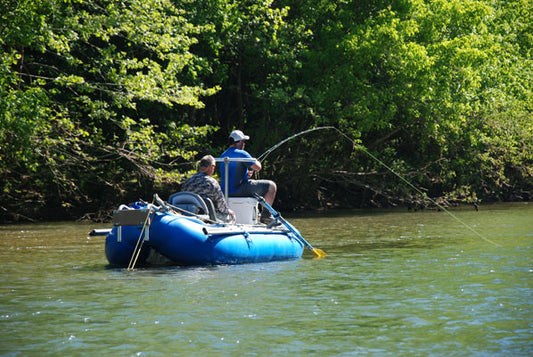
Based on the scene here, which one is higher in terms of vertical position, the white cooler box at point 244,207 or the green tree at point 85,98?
the green tree at point 85,98

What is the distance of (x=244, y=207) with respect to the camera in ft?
46.8

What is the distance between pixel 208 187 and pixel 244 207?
1.27 meters

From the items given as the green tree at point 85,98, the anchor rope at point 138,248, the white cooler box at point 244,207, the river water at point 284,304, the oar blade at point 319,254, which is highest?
the green tree at point 85,98

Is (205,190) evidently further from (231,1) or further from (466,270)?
(231,1)

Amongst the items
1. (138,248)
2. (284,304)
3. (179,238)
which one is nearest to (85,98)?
(138,248)

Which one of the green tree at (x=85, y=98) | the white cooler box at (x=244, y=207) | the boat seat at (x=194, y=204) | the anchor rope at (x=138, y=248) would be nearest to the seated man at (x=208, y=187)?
the boat seat at (x=194, y=204)

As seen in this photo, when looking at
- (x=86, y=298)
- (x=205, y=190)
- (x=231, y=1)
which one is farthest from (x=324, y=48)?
(x=86, y=298)

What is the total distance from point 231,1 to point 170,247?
16.0 meters

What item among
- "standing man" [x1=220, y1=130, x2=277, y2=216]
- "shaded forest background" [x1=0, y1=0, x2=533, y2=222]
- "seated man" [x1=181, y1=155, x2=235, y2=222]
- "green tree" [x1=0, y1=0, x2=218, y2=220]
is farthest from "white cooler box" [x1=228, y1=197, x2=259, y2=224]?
"shaded forest background" [x1=0, y1=0, x2=533, y2=222]

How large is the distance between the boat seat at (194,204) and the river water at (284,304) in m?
0.87

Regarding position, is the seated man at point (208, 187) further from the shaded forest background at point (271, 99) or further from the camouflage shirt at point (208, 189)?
the shaded forest background at point (271, 99)

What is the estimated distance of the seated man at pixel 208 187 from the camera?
13.1 meters

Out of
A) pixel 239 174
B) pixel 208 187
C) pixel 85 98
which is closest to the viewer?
pixel 208 187

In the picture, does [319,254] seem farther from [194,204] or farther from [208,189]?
[194,204]
